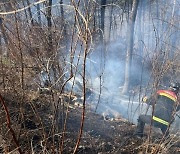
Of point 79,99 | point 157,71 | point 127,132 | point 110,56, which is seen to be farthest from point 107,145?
point 110,56

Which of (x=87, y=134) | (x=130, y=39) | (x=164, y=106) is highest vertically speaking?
(x=130, y=39)

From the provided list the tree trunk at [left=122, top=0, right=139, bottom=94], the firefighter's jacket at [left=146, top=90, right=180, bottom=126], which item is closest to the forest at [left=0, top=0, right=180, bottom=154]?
the firefighter's jacket at [left=146, top=90, right=180, bottom=126]

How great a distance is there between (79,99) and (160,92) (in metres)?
3.70

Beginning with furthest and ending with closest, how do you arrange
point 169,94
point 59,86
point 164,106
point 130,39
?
point 130,39 < point 164,106 < point 169,94 < point 59,86

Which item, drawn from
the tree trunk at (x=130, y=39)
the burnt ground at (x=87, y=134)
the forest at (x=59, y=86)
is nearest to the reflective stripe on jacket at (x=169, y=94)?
the forest at (x=59, y=86)

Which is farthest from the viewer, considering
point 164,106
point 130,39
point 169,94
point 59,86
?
point 130,39

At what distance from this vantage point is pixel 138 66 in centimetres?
1805

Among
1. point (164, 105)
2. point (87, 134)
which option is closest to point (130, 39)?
point (164, 105)

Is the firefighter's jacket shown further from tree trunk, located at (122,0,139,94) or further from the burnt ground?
tree trunk, located at (122,0,139,94)

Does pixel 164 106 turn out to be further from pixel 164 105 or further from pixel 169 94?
pixel 169 94

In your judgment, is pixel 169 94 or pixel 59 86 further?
pixel 169 94

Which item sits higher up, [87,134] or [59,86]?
[59,86]

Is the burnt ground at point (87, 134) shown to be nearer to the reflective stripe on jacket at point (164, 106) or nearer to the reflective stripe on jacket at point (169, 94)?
the reflective stripe on jacket at point (164, 106)

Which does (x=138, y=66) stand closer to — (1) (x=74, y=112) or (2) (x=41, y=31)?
(1) (x=74, y=112)
